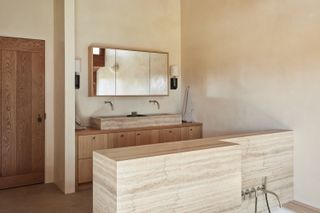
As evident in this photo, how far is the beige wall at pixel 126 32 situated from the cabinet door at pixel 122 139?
0.66 m

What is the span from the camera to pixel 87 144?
159 inches

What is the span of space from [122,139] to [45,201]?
1.35 metres

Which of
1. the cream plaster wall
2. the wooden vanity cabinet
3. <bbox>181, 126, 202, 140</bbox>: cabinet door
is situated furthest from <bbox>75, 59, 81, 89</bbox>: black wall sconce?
<bbox>181, 126, 202, 140</bbox>: cabinet door

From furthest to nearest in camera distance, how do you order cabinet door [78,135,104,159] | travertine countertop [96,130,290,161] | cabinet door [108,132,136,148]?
cabinet door [108,132,136,148] → cabinet door [78,135,104,159] → travertine countertop [96,130,290,161]

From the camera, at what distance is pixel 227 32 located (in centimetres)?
440

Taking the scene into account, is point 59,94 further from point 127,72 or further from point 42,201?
point 42,201

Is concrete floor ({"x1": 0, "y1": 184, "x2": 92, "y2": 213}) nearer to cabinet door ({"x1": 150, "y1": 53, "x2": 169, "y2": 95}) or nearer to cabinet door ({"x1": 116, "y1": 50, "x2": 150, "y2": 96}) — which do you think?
cabinet door ({"x1": 116, "y1": 50, "x2": 150, "y2": 96})

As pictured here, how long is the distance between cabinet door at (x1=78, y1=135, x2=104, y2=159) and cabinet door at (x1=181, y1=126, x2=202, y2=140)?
1497mm

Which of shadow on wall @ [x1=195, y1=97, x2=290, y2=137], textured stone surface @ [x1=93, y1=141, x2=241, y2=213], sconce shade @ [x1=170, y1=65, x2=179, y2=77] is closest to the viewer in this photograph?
textured stone surface @ [x1=93, y1=141, x2=241, y2=213]

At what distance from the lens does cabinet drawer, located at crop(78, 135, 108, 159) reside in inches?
157

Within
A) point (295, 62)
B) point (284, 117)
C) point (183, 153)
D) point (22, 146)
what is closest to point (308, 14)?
point (295, 62)

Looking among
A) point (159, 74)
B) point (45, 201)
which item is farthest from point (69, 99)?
point (159, 74)

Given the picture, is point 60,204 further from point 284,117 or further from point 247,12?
point 247,12

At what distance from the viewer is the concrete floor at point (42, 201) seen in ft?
11.1
